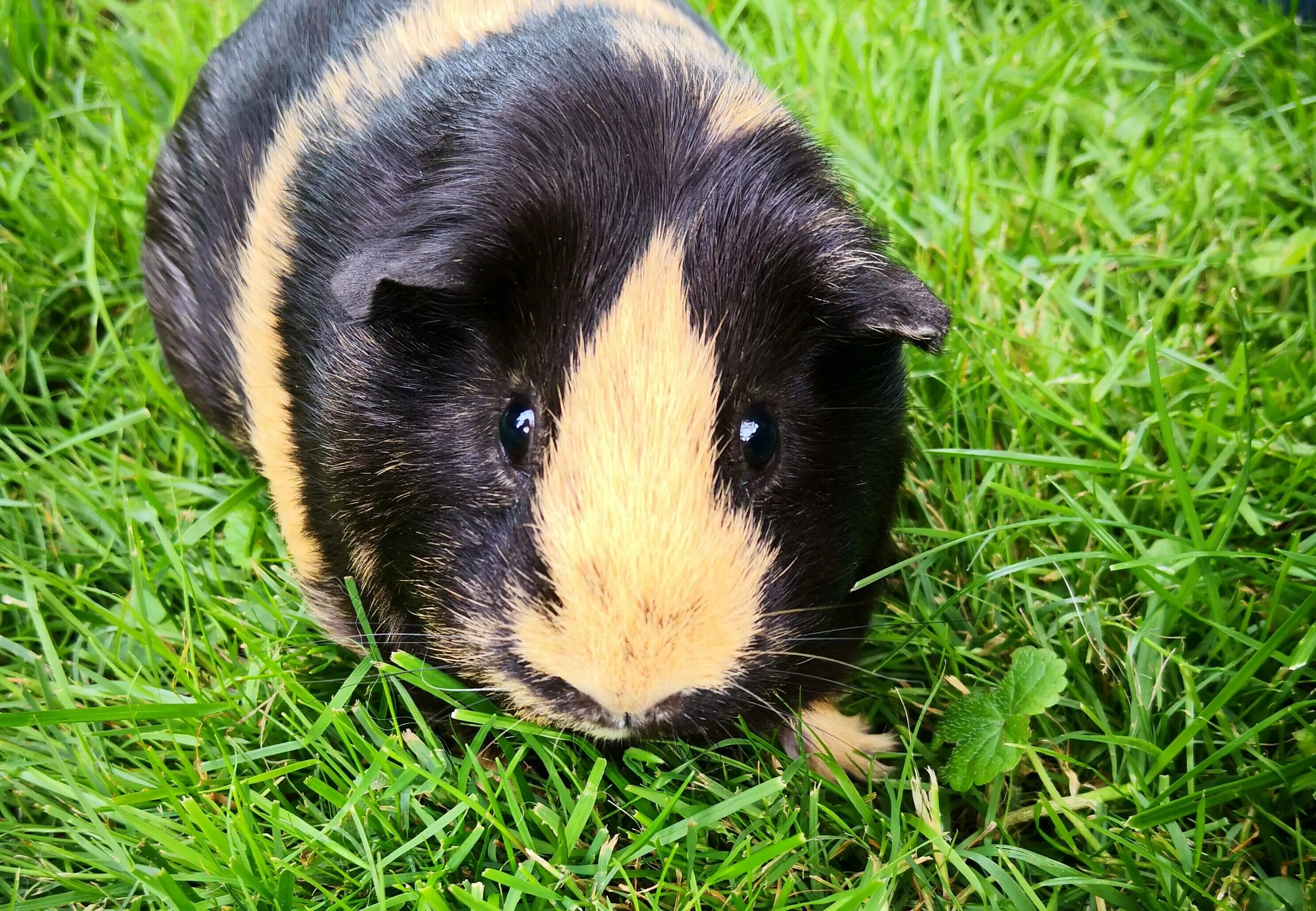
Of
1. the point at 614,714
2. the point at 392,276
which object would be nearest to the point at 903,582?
the point at 614,714

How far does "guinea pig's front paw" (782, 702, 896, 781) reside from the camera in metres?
2.64

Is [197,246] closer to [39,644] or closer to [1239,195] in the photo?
[39,644]

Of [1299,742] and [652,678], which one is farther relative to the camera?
[1299,742]

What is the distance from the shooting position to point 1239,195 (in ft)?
12.9

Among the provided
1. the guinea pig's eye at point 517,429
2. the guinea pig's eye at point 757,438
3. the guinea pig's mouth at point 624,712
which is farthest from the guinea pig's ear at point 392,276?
the guinea pig's mouth at point 624,712

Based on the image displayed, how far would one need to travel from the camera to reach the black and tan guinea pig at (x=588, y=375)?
198 cm

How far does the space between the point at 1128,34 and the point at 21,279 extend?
14.8ft

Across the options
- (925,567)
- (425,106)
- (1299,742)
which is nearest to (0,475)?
(425,106)

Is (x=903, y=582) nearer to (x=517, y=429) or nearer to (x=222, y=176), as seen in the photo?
(x=517, y=429)

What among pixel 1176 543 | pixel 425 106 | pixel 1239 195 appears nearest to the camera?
pixel 425 106

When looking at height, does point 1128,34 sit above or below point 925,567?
above

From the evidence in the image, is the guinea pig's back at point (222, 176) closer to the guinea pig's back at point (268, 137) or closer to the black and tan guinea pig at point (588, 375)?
the guinea pig's back at point (268, 137)

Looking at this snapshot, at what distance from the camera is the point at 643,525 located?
1923 mm

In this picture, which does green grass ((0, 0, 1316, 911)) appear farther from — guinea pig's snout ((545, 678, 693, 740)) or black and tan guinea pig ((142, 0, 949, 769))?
guinea pig's snout ((545, 678, 693, 740))
